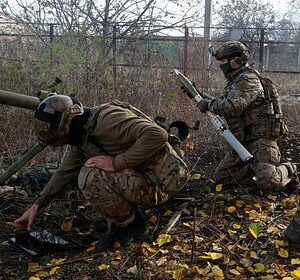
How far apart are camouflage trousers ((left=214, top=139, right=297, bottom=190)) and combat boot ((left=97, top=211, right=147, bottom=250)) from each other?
1.53m

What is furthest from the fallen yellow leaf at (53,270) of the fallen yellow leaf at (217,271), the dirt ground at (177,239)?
the fallen yellow leaf at (217,271)

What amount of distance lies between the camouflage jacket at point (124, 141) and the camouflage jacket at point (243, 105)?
53.9 inches

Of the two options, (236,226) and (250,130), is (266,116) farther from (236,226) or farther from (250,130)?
(236,226)

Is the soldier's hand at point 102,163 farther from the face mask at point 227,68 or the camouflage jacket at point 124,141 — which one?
the face mask at point 227,68

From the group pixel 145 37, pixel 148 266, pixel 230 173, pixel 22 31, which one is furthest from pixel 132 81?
pixel 148 266

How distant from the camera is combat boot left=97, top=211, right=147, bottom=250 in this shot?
329 centimetres

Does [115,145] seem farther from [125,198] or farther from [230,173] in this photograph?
[230,173]

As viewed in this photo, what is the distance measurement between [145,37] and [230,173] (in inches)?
188

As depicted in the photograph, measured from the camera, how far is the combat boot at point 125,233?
3295mm

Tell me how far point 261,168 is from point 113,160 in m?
1.89

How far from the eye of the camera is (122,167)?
10.4 ft

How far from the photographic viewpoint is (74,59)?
7051mm

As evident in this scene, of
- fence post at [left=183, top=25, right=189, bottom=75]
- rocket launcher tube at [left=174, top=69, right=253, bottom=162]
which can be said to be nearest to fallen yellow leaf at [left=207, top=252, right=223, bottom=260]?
rocket launcher tube at [left=174, top=69, right=253, bottom=162]

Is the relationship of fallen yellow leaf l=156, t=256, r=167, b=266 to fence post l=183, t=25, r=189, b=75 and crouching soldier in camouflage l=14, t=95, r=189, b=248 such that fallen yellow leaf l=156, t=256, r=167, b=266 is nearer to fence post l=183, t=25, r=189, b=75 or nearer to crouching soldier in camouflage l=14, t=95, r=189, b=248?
crouching soldier in camouflage l=14, t=95, r=189, b=248
